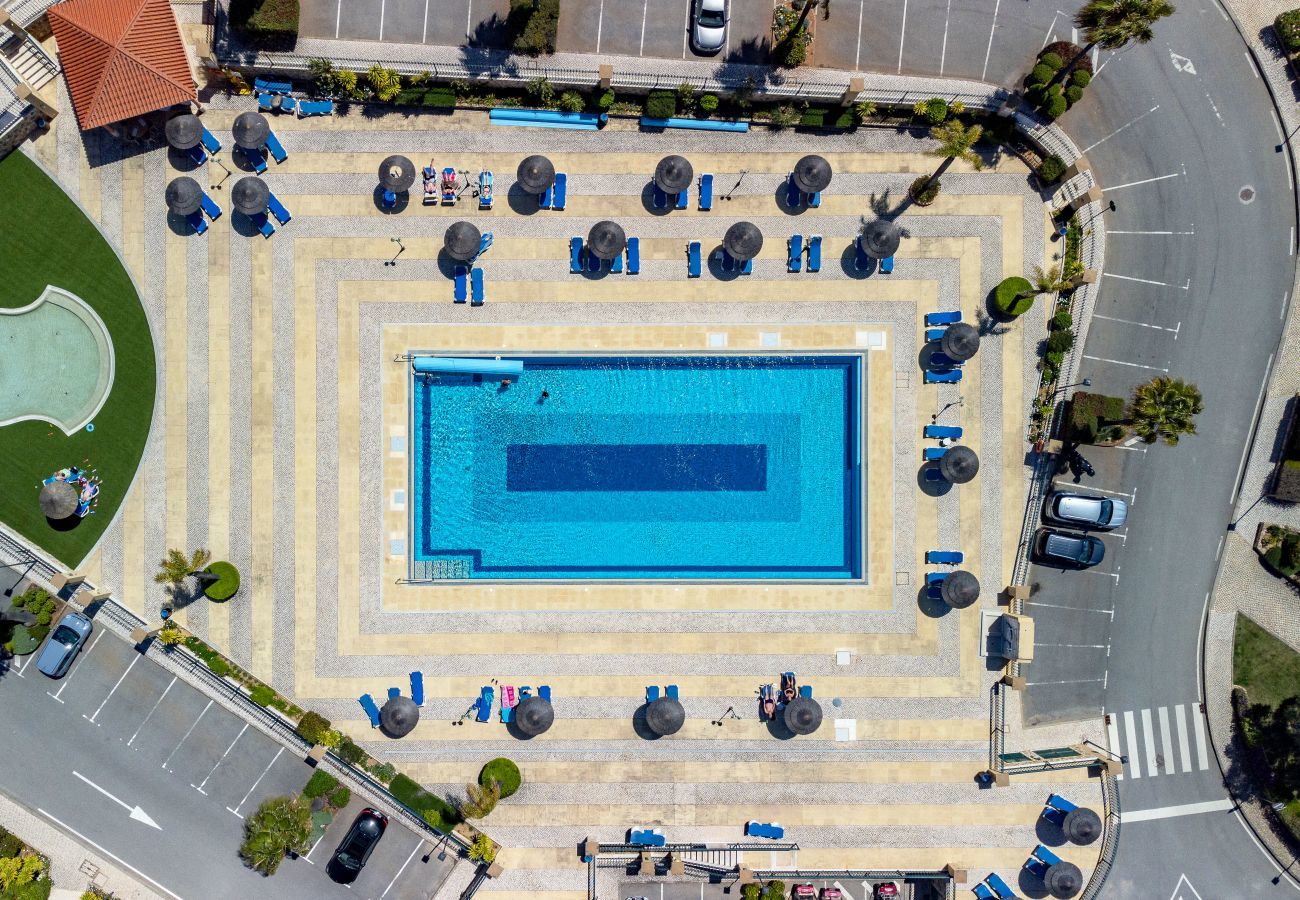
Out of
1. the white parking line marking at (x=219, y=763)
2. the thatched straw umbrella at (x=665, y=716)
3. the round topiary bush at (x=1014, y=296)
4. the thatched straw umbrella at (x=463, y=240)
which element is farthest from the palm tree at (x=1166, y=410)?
the white parking line marking at (x=219, y=763)

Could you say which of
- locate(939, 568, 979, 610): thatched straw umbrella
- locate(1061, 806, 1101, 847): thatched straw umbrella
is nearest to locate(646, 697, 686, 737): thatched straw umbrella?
locate(939, 568, 979, 610): thatched straw umbrella

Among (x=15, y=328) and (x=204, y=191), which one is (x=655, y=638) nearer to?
(x=204, y=191)

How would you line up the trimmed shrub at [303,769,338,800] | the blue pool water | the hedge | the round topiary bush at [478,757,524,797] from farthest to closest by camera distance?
the blue pool water → the trimmed shrub at [303,769,338,800] → the hedge → the round topiary bush at [478,757,524,797]

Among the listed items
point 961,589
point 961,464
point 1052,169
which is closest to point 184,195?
point 961,464

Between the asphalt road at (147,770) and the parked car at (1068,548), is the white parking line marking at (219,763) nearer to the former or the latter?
the asphalt road at (147,770)

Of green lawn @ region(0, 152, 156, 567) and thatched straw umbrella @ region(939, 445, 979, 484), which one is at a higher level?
thatched straw umbrella @ region(939, 445, 979, 484)

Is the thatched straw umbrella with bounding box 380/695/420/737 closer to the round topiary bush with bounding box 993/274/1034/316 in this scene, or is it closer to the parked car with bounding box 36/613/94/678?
the parked car with bounding box 36/613/94/678
